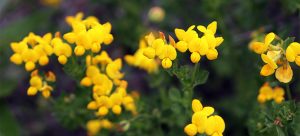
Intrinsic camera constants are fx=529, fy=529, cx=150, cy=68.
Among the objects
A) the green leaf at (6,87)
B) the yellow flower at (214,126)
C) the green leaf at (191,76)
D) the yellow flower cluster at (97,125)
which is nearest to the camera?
the yellow flower at (214,126)

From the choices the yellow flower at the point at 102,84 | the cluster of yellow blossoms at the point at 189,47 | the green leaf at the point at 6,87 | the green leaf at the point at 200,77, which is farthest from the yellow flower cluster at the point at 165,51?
the green leaf at the point at 6,87

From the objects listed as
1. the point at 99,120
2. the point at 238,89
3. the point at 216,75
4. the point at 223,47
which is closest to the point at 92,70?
the point at 99,120

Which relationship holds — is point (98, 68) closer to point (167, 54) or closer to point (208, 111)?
point (167, 54)

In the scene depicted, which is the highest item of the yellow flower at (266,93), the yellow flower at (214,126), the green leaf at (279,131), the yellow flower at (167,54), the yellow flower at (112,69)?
the yellow flower at (112,69)

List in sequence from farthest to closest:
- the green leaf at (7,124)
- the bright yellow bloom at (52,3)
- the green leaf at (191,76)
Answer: the bright yellow bloom at (52,3)
the green leaf at (7,124)
the green leaf at (191,76)

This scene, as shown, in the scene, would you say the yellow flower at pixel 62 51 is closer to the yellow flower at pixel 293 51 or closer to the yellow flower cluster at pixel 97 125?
the yellow flower cluster at pixel 97 125

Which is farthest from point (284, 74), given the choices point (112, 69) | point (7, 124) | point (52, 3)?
point (52, 3)

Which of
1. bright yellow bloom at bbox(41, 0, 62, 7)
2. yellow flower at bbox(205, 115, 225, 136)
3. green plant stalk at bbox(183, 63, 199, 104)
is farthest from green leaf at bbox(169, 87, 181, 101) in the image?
bright yellow bloom at bbox(41, 0, 62, 7)
